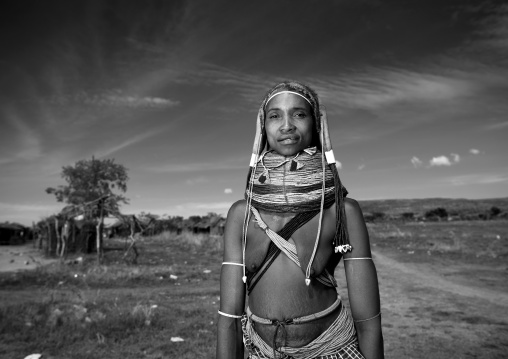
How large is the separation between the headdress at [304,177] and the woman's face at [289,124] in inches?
1.5

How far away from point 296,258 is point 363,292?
0.37 meters

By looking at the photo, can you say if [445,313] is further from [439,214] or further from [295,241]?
[439,214]

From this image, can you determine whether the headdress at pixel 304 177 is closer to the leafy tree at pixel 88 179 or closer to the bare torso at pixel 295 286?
the bare torso at pixel 295 286

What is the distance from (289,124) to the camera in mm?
2008

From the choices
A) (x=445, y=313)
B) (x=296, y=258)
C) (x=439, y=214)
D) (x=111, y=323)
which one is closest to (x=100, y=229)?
(x=111, y=323)

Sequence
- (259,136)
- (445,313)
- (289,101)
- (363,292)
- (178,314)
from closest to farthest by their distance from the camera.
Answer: (363,292)
(289,101)
(259,136)
(445,313)
(178,314)

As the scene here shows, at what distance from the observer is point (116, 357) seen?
559cm

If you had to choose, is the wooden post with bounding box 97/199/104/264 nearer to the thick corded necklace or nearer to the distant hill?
the thick corded necklace

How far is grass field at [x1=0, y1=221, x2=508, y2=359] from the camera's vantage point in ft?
19.3

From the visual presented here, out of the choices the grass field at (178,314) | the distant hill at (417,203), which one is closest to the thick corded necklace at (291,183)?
the grass field at (178,314)

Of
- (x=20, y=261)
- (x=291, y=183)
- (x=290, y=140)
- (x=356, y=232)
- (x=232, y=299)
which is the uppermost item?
(x=290, y=140)

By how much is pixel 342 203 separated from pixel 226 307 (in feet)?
2.70

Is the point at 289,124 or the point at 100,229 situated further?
the point at 100,229

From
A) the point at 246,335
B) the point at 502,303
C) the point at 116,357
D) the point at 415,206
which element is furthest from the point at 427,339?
the point at 415,206
